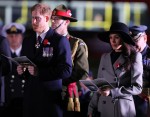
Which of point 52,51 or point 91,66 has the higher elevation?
point 52,51

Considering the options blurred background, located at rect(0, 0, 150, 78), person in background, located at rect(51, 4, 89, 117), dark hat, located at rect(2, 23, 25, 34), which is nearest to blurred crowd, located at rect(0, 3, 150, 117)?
person in background, located at rect(51, 4, 89, 117)

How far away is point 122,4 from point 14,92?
4420mm

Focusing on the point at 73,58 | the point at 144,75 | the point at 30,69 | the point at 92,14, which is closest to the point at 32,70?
Result: the point at 30,69

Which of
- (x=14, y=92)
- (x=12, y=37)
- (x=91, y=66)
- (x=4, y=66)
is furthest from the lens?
(x=91, y=66)

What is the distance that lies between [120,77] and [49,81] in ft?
2.27

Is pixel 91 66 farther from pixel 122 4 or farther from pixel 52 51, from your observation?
pixel 52 51

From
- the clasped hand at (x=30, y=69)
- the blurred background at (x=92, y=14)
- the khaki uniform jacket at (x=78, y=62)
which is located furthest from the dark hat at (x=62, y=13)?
the blurred background at (x=92, y=14)

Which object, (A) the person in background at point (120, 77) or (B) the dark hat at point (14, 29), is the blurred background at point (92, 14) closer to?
(B) the dark hat at point (14, 29)

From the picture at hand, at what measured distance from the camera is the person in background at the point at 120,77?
5543 mm

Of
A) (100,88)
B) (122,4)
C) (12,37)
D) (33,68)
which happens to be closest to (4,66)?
(33,68)

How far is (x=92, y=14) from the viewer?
1156cm

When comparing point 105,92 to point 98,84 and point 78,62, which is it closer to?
point 98,84

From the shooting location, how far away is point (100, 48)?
37.2 ft

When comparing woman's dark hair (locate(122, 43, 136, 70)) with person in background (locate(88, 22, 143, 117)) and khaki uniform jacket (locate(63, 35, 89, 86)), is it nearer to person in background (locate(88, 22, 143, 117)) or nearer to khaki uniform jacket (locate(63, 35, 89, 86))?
person in background (locate(88, 22, 143, 117))
